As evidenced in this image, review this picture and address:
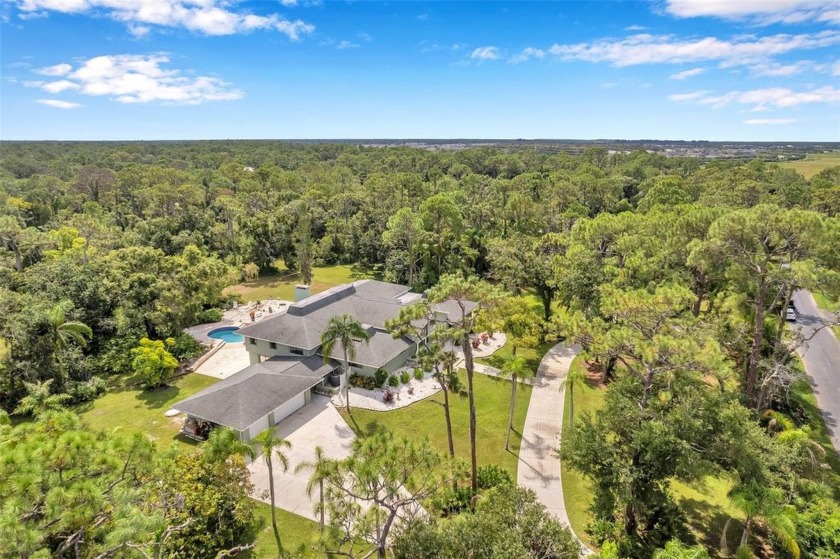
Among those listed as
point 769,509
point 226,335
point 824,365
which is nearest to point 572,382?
point 769,509

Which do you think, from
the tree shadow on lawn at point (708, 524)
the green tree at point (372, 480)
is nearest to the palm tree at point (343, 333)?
the green tree at point (372, 480)

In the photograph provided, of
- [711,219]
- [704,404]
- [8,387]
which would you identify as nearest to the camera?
[704,404]

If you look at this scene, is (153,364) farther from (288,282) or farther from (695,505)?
(695,505)

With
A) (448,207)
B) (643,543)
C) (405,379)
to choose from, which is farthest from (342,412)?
(448,207)

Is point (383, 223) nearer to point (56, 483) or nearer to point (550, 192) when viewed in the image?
point (550, 192)

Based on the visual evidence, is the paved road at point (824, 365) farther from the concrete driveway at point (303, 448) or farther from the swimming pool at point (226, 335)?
the swimming pool at point (226, 335)
